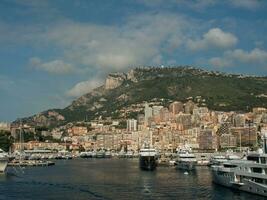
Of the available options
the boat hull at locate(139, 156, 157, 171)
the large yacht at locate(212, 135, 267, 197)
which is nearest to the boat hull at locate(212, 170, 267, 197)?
the large yacht at locate(212, 135, 267, 197)

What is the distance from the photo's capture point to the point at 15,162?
164875 mm

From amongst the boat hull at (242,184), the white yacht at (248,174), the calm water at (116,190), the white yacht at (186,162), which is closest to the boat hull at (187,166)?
the white yacht at (186,162)

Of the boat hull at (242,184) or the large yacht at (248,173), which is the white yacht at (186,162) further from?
the large yacht at (248,173)

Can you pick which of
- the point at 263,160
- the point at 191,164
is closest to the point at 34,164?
the point at 191,164

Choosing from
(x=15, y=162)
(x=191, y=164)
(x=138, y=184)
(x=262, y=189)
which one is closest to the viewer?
(x=262, y=189)

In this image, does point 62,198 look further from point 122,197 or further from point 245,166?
point 245,166

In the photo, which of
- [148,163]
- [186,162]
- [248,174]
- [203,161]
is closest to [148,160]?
[148,163]

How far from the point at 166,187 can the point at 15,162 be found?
3740 inches

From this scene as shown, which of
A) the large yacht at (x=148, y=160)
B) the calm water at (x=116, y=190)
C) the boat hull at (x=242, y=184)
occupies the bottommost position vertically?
the calm water at (x=116, y=190)

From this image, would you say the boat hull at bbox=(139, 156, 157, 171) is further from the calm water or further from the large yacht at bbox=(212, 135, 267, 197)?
the large yacht at bbox=(212, 135, 267, 197)

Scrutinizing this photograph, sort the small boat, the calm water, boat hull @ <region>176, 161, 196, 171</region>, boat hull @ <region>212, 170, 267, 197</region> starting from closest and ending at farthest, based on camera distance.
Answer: boat hull @ <region>212, 170, 267, 197</region> → the calm water → boat hull @ <region>176, 161, 196, 171</region> → the small boat

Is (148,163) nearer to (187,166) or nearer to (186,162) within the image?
(186,162)

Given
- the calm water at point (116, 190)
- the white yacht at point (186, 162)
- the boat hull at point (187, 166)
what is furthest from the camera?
the white yacht at point (186, 162)

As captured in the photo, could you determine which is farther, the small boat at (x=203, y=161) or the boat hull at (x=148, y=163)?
the small boat at (x=203, y=161)
